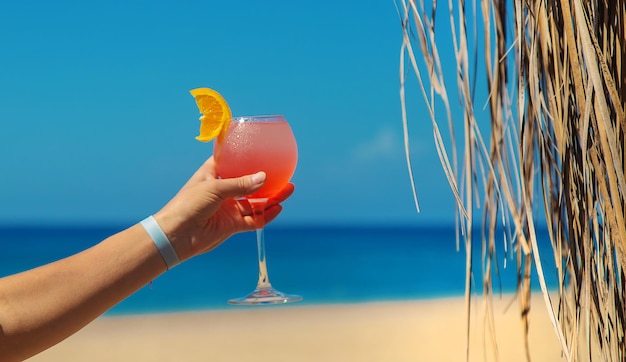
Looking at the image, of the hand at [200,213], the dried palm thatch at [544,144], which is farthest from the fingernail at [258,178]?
the dried palm thatch at [544,144]

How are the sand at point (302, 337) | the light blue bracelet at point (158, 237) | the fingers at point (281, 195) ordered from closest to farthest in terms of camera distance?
1. the light blue bracelet at point (158, 237)
2. the fingers at point (281, 195)
3. the sand at point (302, 337)

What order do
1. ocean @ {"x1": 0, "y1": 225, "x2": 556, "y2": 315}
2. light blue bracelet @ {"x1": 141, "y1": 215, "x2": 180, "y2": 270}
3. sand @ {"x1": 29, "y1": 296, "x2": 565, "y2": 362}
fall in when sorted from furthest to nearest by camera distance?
1. ocean @ {"x1": 0, "y1": 225, "x2": 556, "y2": 315}
2. sand @ {"x1": 29, "y1": 296, "x2": 565, "y2": 362}
3. light blue bracelet @ {"x1": 141, "y1": 215, "x2": 180, "y2": 270}

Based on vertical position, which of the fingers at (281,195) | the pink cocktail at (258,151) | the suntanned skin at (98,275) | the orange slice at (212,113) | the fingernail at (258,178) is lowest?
the suntanned skin at (98,275)

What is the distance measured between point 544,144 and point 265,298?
73 cm

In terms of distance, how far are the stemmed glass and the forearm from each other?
0.86ft

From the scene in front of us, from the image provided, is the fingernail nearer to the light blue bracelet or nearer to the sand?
the light blue bracelet

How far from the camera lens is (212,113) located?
5.32 feet

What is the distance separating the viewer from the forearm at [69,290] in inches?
49.0

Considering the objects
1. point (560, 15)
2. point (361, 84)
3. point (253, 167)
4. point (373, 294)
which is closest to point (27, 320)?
point (253, 167)

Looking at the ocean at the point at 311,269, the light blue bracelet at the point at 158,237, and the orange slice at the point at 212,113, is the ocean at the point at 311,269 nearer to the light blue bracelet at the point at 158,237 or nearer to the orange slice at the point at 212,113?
the orange slice at the point at 212,113

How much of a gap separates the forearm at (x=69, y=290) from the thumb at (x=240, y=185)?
154 millimetres

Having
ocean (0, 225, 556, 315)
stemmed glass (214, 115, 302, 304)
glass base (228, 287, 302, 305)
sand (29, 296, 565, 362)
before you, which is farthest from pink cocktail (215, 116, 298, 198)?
ocean (0, 225, 556, 315)

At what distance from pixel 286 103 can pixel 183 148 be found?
4.79m

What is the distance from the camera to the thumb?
1429 mm
